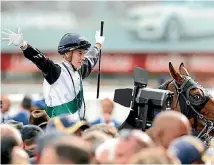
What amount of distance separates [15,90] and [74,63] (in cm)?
1016

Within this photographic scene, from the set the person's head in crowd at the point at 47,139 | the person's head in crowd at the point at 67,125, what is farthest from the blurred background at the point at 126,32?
the person's head in crowd at the point at 47,139

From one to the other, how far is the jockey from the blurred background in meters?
11.2

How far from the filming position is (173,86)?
648 cm

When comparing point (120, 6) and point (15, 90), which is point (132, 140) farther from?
point (120, 6)

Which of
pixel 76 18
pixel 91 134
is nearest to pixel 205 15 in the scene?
pixel 76 18

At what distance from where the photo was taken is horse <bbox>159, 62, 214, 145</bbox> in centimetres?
639

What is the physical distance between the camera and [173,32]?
18.5 meters

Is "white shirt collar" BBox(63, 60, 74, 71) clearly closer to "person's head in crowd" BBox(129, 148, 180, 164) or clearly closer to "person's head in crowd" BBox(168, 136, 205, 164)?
"person's head in crowd" BBox(168, 136, 205, 164)

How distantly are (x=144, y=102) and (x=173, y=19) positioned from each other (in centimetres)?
1266

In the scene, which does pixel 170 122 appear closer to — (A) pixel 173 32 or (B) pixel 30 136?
(B) pixel 30 136

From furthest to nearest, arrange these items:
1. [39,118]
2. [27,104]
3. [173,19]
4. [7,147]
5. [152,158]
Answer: [173,19] → [27,104] → [39,118] → [7,147] → [152,158]

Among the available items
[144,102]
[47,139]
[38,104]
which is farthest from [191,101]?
[38,104]

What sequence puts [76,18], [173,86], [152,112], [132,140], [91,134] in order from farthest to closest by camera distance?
[76,18] → [173,86] → [152,112] → [91,134] → [132,140]

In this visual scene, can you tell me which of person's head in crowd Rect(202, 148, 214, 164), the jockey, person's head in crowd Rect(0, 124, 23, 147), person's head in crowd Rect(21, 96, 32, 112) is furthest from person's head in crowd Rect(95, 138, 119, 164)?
person's head in crowd Rect(21, 96, 32, 112)
